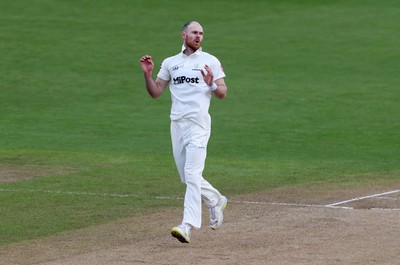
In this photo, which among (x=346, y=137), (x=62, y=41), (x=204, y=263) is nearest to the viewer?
(x=204, y=263)

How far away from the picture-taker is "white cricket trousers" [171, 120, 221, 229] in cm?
1370

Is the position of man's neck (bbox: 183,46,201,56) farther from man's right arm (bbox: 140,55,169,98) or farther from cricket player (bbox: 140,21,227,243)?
man's right arm (bbox: 140,55,169,98)

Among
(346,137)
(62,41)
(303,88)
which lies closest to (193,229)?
(346,137)

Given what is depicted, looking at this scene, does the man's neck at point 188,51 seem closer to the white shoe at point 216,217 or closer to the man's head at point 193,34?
the man's head at point 193,34

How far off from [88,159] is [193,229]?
7.34 m

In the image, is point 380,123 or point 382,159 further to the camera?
point 380,123

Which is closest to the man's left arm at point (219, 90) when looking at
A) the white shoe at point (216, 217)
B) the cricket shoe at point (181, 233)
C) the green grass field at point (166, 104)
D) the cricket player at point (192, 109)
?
the cricket player at point (192, 109)

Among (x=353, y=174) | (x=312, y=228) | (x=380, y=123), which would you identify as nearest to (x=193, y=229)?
(x=312, y=228)

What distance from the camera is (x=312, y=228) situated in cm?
1473

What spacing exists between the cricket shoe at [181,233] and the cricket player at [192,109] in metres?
0.19

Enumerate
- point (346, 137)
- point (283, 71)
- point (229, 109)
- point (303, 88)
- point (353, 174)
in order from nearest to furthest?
1. point (353, 174)
2. point (346, 137)
3. point (229, 109)
4. point (303, 88)
5. point (283, 71)

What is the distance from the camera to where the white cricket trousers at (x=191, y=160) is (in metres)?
13.7

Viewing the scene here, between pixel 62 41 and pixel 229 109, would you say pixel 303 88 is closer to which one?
pixel 229 109

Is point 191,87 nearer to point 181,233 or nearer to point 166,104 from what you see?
point 181,233
